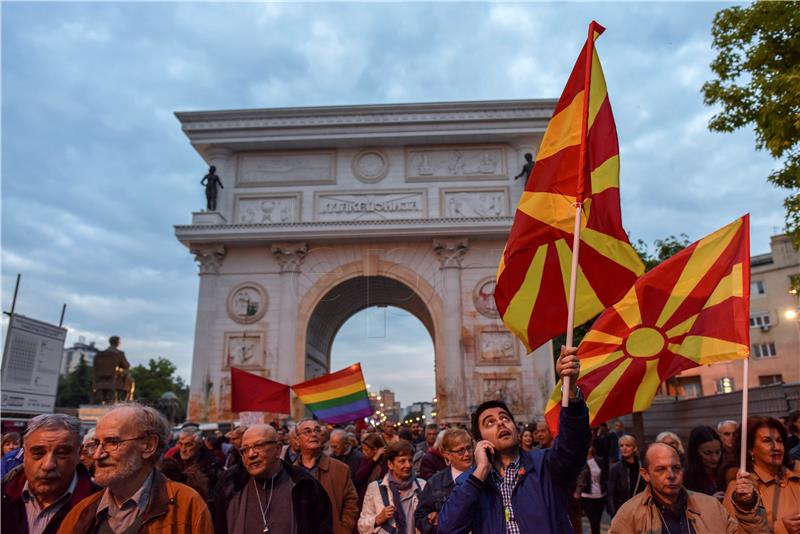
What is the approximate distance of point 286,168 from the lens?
28.1 metres

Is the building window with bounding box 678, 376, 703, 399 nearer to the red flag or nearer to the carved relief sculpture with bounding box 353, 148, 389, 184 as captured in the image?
the carved relief sculpture with bounding box 353, 148, 389, 184

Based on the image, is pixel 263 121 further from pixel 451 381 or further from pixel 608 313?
pixel 608 313

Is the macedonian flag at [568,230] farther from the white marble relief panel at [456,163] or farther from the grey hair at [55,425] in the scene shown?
the white marble relief panel at [456,163]

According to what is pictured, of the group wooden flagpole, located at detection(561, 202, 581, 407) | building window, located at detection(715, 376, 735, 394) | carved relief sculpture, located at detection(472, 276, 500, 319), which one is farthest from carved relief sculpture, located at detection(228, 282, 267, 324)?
building window, located at detection(715, 376, 735, 394)

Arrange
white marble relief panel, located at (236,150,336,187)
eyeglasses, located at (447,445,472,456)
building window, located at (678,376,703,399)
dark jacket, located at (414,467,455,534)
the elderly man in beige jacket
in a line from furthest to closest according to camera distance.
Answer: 1. building window, located at (678,376,703,399)
2. white marble relief panel, located at (236,150,336,187)
3. eyeglasses, located at (447,445,472,456)
4. dark jacket, located at (414,467,455,534)
5. the elderly man in beige jacket

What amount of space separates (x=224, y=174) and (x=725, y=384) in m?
36.4

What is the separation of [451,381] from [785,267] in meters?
29.2

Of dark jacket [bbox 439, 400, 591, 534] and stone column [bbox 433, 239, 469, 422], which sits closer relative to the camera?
dark jacket [bbox 439, 400, 591, 534]

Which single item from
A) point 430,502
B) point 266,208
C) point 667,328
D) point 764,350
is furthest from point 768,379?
point 430,502

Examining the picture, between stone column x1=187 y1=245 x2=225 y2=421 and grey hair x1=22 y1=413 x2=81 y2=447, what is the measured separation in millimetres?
21199

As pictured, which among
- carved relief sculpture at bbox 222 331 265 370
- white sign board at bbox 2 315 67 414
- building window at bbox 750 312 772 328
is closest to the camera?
white sign board at bbox 2 315 67 414

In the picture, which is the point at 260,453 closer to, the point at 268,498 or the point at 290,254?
the point at 268,498

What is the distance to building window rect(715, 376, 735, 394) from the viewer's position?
4028cm

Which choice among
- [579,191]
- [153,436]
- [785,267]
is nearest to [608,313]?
[579,191]
